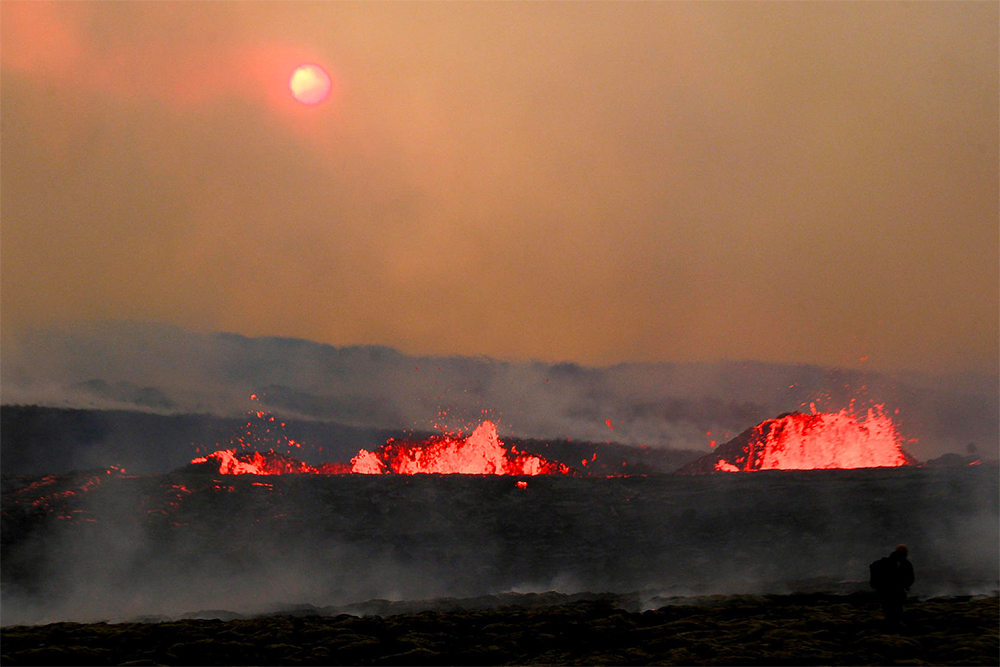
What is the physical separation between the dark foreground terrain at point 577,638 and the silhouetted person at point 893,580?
0.49 meters

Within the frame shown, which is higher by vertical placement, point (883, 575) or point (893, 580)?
point (883, 575)

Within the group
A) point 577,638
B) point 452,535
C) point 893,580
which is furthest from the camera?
point 452,535

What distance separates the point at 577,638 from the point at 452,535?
22.7 meters

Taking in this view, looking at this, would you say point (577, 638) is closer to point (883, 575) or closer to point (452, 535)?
point (883, 575)

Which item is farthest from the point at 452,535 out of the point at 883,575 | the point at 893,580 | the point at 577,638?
the point at 893,580

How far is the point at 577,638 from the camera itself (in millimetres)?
21969

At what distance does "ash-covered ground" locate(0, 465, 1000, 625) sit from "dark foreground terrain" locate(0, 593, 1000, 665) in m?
5.66

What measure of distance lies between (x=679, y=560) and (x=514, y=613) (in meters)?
Result: 14.2

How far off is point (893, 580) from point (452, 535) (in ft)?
93.7

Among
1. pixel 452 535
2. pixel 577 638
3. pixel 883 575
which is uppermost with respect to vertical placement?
pixel 452 535

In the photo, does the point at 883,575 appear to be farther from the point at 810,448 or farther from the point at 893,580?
A: the point at 810,448

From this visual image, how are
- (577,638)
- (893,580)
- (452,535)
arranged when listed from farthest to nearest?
(452,535), (577,638), (893,580)

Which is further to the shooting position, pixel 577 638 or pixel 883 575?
pixel 577 638

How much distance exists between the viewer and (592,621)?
77.3 ft
